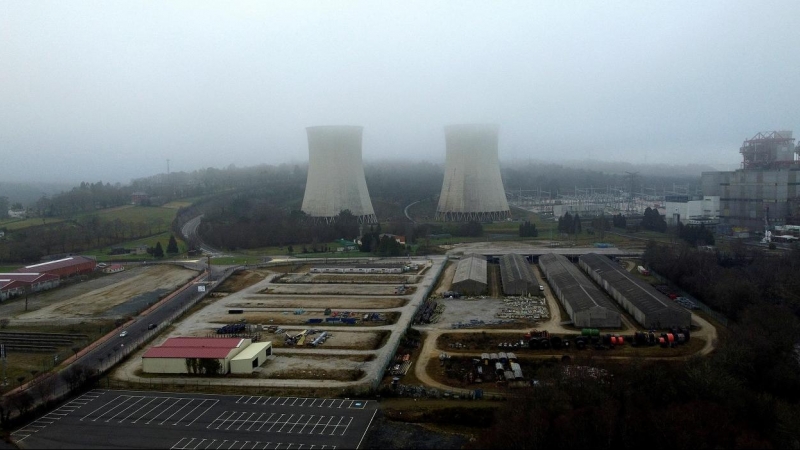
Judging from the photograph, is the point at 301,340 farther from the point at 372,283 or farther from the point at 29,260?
the point at 29,260

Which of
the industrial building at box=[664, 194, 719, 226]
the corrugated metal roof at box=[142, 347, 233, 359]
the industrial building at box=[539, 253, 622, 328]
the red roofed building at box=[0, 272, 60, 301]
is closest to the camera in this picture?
the corrugated metal roof at box=[142, 347, 233, 359]

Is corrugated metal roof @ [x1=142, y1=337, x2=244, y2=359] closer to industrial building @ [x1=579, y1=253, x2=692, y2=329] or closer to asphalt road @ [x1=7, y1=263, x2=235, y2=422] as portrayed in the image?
asphalt road @ [x1=7, y1=263, x2=235, y2=422]

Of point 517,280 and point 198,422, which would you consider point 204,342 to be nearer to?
point 198,422

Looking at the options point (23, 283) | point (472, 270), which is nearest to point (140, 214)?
point (23, 283)

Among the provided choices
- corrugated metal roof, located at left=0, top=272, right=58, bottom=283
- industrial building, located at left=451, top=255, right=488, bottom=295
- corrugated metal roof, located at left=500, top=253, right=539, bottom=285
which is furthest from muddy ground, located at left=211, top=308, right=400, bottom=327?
corrugated metal roof, located at left=0, top=272, right=58, bottom=283

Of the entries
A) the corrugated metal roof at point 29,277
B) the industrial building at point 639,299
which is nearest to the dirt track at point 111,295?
the corrugated metal roof at point 29,277

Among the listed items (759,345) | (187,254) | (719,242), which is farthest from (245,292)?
(719,242)
